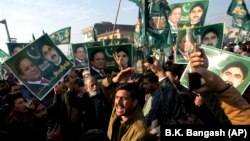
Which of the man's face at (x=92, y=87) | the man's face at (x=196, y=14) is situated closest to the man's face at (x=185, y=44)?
the man's face at (x=92, y=87)

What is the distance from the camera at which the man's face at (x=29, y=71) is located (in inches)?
197

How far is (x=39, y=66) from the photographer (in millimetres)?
5250

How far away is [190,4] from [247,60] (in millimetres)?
5801

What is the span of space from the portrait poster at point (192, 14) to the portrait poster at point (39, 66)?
15.0ft

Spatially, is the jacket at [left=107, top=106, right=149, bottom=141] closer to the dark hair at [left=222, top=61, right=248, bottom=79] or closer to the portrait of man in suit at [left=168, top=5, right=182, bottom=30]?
the dark hair at [left=222, top=61, right=248, bottom=79]

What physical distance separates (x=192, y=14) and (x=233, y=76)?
580cm

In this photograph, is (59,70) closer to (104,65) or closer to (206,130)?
(104,65)

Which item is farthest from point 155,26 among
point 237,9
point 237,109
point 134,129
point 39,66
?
point 237,109

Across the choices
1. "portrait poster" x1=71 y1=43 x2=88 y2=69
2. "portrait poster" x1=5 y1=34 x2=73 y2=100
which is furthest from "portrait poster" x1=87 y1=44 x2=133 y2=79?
"portrait poster" x1=71 y1=43 x2=88 y2=69

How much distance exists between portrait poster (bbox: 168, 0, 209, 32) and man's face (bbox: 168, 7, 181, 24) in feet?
0.30

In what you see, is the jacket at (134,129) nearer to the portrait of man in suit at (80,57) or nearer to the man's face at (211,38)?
the man's face at (211,38)

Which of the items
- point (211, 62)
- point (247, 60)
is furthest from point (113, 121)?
point (247, 60)

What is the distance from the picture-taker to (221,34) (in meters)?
5.30

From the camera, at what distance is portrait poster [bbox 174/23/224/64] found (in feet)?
17.4
